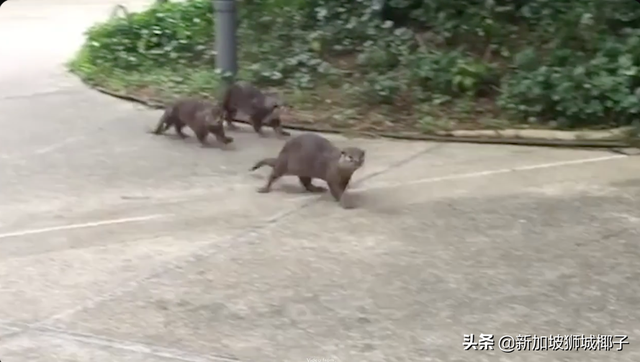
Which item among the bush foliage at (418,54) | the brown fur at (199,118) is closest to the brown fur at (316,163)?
the brown fur at (199,118)

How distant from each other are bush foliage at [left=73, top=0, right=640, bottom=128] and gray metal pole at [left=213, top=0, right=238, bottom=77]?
0.95 feet

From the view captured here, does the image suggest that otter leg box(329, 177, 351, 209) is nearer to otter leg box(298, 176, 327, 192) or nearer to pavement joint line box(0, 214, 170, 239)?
otter leg box(298, 176, 327, 192)

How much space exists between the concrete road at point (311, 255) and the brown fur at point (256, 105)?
208 mm

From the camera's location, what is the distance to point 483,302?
3.42 meters

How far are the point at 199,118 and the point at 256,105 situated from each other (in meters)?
0.44

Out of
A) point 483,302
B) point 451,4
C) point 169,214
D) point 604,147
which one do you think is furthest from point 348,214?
point 451,4

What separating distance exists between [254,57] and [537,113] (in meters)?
2.85

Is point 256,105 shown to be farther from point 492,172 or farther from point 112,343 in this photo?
point 112,343

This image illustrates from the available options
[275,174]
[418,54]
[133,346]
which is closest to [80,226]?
[275,174]

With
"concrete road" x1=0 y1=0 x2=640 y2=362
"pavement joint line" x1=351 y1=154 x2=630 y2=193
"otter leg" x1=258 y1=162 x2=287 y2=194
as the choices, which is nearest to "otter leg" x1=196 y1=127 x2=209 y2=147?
"concrete road" x1=0 y1=0 x2=640 y2=362

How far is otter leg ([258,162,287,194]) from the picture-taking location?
16.0ft

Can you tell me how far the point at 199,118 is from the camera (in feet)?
19.5

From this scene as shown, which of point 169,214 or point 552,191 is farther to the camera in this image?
point 552,191

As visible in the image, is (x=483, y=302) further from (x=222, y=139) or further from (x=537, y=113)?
(x=537, y=113)
